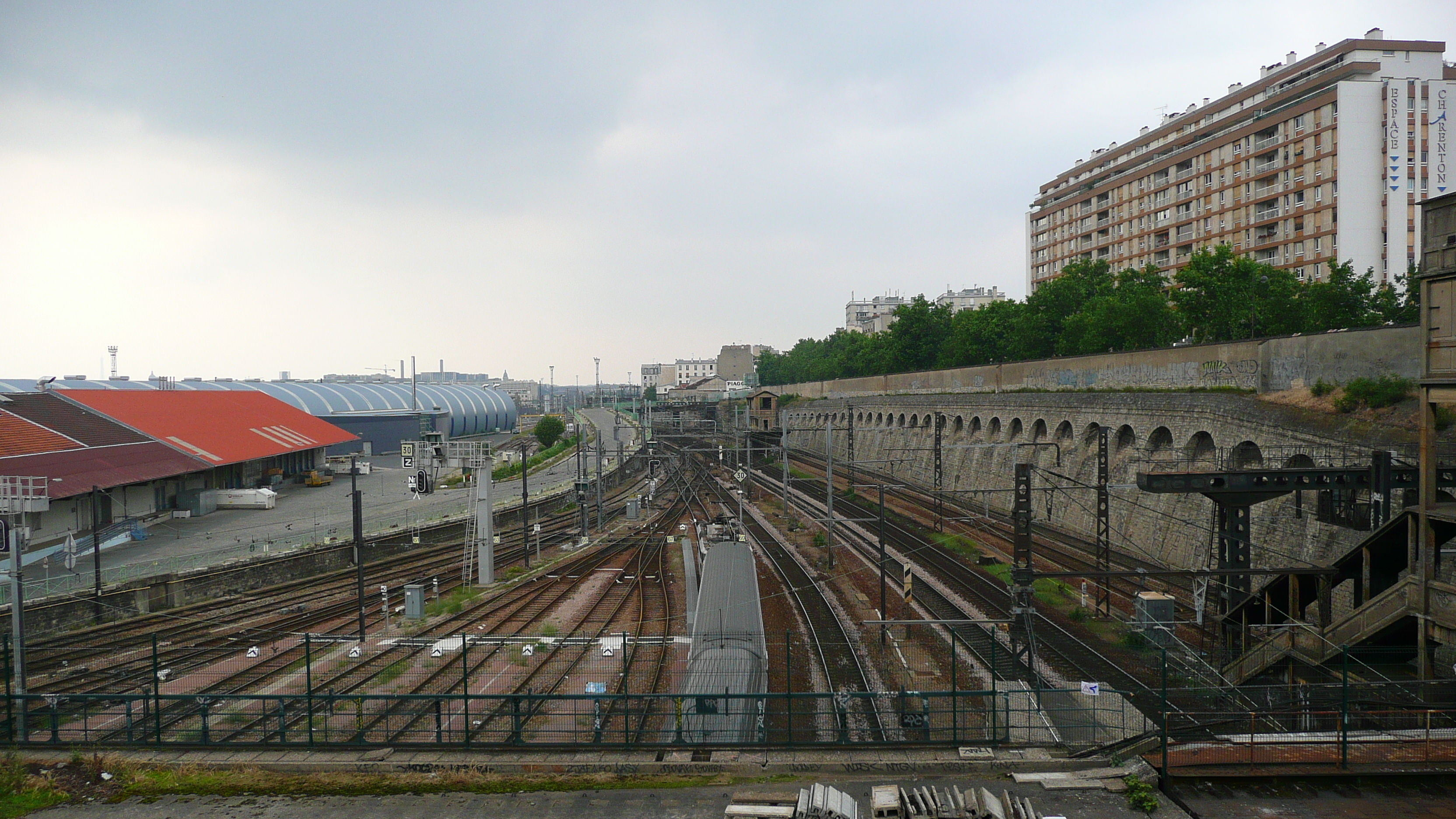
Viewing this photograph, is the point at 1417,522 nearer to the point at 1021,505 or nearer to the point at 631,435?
the point at 1021,505

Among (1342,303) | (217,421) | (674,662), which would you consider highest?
(1342,303)

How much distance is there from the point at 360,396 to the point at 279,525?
4833cm

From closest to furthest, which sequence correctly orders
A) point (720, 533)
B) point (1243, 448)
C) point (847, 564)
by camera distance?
point (1243, 448) → point (720, 533) → point (847, 564)

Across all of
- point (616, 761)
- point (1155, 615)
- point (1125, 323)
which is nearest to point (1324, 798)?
point (1155, 615)

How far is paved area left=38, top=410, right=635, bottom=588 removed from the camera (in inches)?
1115

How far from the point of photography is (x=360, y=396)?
83.9 m

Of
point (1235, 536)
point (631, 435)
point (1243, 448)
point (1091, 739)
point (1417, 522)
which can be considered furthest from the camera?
point (631, 435)

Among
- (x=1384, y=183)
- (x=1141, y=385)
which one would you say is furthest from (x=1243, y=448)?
(x=1384, y=183)

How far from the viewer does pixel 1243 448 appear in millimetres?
25328

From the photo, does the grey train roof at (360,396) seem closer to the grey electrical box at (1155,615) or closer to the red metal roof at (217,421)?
the red metal roof at (217,421)

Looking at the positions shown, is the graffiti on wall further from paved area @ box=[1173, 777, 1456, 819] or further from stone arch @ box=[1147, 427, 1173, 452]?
paved area @ box=[1173, 777, 1456, 819]

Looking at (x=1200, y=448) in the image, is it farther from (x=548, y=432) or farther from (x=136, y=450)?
(x=548, y=432)

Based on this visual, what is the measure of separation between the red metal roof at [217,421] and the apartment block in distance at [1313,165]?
214 feet

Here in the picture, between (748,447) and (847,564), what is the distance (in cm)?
1273
